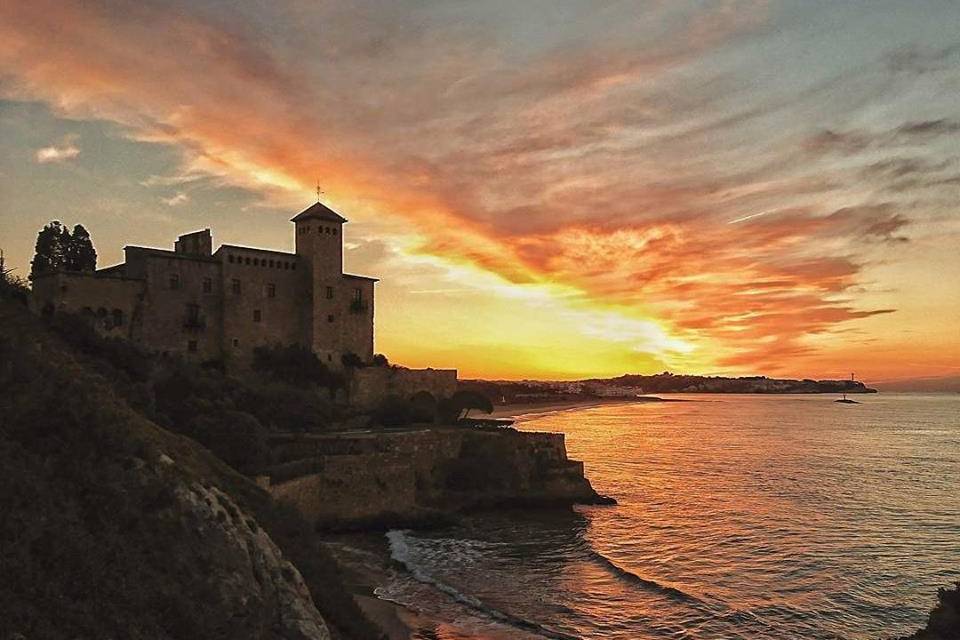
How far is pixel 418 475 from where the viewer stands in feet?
131

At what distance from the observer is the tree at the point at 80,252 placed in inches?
2039

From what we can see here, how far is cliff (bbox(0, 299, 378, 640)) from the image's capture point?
30.7ft

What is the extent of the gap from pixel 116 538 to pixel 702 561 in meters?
29.2

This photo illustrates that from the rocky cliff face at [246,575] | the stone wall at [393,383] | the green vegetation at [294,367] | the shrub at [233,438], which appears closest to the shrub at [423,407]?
the stone wall at [393,383]

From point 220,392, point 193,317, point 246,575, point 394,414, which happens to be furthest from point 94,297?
point 246,575

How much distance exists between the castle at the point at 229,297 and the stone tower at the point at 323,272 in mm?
79

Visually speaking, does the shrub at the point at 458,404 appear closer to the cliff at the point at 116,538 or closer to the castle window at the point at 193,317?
the castle window at the point at 193,317

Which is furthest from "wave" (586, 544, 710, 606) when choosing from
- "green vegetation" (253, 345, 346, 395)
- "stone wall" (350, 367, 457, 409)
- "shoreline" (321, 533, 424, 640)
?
"green vegetation" (253, 345, 346, 395)

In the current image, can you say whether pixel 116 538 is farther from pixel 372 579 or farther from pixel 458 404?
pixel 458 404

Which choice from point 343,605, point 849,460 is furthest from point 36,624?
point 849,460

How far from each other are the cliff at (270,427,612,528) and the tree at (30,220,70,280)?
26.5m

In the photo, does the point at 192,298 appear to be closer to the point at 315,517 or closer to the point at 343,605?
the point at 315,517

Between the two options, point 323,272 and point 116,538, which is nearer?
point 116,538

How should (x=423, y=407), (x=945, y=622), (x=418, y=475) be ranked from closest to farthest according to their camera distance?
(x=945, y=622), (x=418, y=475), (x=423, y=407)
